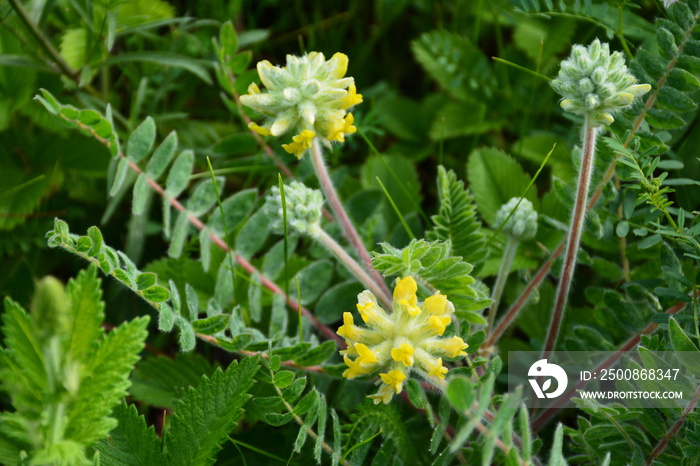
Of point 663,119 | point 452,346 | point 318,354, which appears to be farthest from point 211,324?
point 663,119

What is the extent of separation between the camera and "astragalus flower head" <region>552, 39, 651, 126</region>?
5.56 feet

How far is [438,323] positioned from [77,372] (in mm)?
750

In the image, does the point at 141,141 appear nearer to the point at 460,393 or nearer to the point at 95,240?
the point at 95,240

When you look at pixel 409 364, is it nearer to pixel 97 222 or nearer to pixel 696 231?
pixel 696 231

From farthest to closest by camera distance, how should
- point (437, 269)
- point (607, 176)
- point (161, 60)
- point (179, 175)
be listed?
point (161, 60), point (179, 175), point (607, 176), point (437, 269)

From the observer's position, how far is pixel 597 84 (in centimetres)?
170

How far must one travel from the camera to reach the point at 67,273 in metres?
2.86

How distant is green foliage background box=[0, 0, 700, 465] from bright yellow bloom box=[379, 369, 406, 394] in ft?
0.58

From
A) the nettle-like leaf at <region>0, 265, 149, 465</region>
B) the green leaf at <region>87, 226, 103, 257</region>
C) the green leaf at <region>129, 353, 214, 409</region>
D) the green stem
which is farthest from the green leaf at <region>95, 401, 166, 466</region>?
the green stem

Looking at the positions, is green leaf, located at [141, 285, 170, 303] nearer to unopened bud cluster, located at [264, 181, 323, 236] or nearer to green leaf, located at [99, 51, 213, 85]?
unopened bud cluster, located at [264, 181, 323, 236]

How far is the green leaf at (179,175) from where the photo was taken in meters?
2.28

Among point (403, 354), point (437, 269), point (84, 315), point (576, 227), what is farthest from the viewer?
point (576, 227)

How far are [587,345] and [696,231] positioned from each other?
0.55 m

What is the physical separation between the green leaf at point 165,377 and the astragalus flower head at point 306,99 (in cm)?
80
